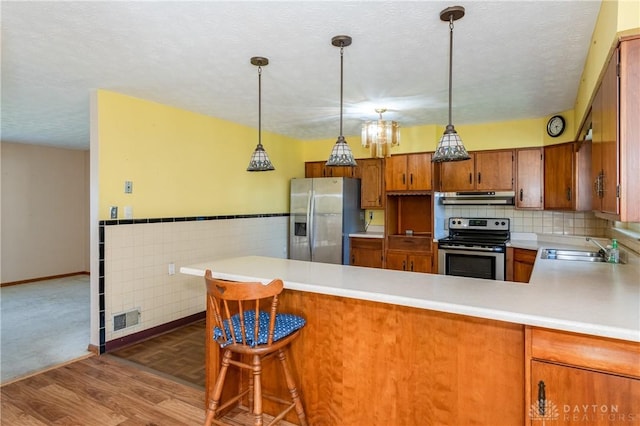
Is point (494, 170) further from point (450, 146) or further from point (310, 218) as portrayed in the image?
point (450, 146)

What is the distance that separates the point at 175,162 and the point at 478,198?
356cm

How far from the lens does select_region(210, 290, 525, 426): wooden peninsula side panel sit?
1.69 meters

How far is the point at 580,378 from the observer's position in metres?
1.41

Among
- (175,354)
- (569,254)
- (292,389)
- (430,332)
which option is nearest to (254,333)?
(292,389)

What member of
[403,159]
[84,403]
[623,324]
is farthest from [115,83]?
[623,324]

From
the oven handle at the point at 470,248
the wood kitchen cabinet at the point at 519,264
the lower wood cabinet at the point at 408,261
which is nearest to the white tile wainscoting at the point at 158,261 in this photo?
the lower wood cabinet at the point at 408,261

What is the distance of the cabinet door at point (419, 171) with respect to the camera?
470 centimetres

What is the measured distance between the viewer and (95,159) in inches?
128

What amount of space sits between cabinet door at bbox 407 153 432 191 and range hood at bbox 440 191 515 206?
0.29m

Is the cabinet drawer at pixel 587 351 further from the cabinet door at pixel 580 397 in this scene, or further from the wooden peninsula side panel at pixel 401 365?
the wooden peninsula side panel at pixel 401 365

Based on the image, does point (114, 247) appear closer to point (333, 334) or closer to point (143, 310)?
point (143, 310)

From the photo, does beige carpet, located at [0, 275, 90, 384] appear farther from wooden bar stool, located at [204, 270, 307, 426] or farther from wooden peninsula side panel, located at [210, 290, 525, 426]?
wooden bar stool, located at [204, 270, 307, 426]

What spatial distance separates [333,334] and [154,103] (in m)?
2.94

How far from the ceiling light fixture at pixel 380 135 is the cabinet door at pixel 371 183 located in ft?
4.45
